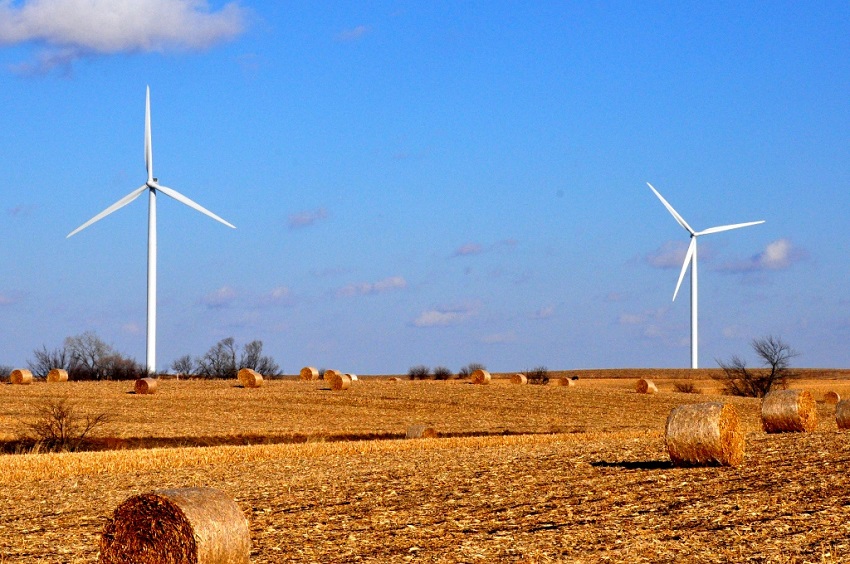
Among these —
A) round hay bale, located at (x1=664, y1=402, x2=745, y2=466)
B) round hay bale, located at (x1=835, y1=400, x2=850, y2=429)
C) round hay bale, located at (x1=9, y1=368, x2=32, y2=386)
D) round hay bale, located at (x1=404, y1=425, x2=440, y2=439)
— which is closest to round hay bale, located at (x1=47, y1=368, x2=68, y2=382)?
round hay bale, located at (x1=9, y1=368, x2=32, y2=386)

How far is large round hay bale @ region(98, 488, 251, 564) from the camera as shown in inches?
417

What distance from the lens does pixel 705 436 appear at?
17.9 metres

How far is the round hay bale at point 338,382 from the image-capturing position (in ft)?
173

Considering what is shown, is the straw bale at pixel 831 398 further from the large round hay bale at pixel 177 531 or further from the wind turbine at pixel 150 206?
the large round hay bale at pixel 177 531

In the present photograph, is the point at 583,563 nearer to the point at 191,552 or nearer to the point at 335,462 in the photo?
the point at 191,552

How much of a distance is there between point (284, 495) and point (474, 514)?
406cm

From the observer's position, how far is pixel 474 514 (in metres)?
14.5

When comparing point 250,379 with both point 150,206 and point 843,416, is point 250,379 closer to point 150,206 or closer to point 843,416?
point 150,206

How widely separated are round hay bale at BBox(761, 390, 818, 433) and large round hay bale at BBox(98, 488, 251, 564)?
17.4 m

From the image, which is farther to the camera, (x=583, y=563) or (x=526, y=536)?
(x=526, y=536)

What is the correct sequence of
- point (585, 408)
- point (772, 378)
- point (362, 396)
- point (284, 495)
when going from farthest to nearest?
point (772, 378), point (362, 396), point (585, 408), point (284, 495)

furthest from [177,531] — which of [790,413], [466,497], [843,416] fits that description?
[843,416]

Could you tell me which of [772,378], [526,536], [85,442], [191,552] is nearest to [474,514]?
[526,536]

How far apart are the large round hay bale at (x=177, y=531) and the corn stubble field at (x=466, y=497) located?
1.14 meters
